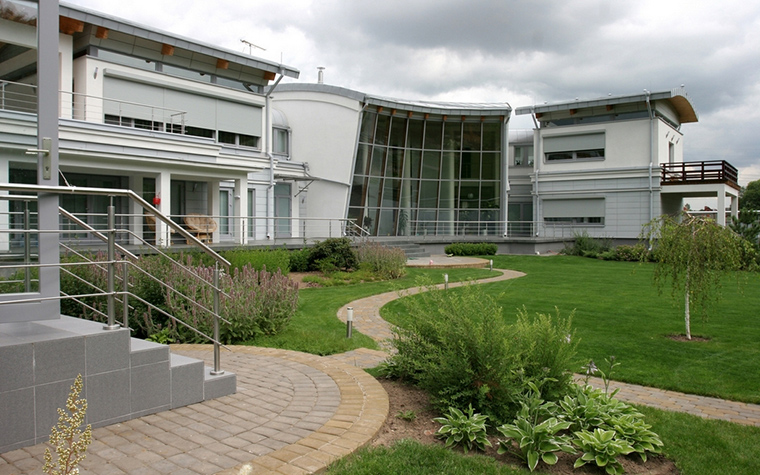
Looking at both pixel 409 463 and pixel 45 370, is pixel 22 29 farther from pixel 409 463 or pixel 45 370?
pixel 409 463

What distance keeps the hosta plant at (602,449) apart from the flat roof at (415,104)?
25602mm

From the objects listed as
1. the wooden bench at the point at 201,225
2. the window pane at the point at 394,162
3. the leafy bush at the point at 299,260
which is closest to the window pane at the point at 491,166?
the window pane at the point at 394,162

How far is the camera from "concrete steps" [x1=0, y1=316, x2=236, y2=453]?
12.9 feet

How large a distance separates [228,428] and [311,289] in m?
10.2

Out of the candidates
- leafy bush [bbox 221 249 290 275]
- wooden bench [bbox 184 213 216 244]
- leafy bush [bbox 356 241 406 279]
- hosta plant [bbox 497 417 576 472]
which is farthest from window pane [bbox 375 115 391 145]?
hosta plant [bbox 497 417 576 472]

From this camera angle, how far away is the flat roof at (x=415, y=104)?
92.5 feet

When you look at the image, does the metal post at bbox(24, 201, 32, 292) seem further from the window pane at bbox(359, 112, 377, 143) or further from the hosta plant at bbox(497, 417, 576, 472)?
the window pane at bbox(359, 112, 377, 143)

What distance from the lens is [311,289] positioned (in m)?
14.7

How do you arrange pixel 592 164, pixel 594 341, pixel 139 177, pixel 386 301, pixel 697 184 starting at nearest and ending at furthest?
pixel 594 341 → pixel 386 301 → pixel 139 177 → pixel 697 184 → pixel 592 164

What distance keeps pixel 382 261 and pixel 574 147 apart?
2046 cm

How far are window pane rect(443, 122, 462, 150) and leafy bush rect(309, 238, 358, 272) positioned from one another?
1733 cm

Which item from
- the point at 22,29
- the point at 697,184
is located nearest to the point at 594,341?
the point at 22,29

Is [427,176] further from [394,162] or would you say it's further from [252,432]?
[252,432]

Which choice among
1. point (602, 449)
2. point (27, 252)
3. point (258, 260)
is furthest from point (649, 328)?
point (27, 252)
